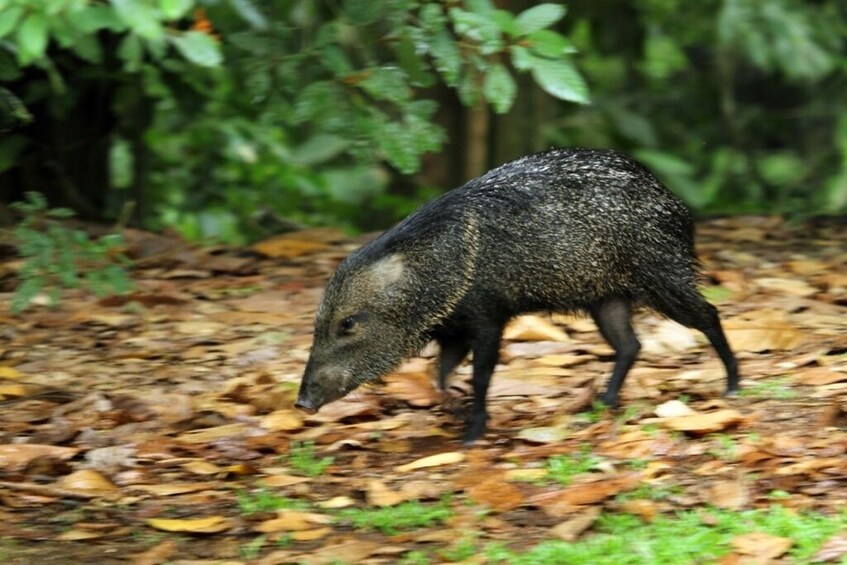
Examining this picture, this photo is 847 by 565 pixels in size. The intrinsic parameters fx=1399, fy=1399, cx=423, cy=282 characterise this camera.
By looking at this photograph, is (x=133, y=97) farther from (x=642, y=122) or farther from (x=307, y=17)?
(x=642, y=122)

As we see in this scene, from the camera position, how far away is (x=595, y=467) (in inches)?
179

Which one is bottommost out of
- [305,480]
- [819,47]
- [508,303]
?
[305,480]

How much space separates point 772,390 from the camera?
5168 mm

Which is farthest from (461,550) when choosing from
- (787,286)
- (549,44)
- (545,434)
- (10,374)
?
(787,286)

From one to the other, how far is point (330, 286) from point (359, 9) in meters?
1.17

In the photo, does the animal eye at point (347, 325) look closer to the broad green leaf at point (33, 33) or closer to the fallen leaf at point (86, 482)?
the fallen leaf at point (86, 482)

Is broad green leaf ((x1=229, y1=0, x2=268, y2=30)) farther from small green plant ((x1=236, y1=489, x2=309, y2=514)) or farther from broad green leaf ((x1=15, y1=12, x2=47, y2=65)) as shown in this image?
small green plant ((x1=236, y1=489, x2=309, y2=514))

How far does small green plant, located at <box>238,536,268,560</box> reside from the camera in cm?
406

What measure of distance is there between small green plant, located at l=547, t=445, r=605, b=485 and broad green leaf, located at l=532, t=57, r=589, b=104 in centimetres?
125

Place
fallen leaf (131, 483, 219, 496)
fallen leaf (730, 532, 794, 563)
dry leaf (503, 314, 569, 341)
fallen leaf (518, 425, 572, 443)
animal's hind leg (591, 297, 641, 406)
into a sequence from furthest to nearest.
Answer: dry leaf (503, 314, 569, 341)
animal's hind leg (591, 297, 641, 406)
fallen leaf (518, 425, 572, 443)
fallen leaf (131, 483, 219, 496)
fallen leaf (730, 532, 794, 563)

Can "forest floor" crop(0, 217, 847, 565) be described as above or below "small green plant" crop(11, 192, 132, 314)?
below

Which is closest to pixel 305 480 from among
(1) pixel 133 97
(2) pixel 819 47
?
(1) pixel 133 97

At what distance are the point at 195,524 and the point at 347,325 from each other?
3.54 ft

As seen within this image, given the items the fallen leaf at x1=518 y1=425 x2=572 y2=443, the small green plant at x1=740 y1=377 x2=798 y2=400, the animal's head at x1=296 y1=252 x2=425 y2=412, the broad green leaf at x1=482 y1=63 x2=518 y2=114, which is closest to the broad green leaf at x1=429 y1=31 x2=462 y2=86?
the broad green leaf at x1=482 y1=63 x2=518 y2=114
